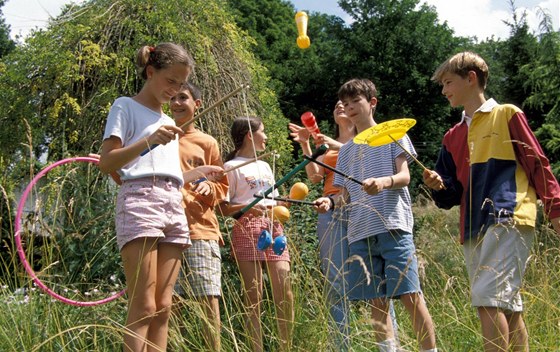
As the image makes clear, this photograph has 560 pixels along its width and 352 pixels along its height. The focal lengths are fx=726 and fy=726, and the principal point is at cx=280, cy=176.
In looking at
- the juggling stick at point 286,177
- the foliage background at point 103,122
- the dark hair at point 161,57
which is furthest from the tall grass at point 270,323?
the dark hair at point 161,57

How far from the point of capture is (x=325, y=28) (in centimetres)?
2073

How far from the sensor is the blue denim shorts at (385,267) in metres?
2.46

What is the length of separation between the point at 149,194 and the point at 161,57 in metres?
0.46

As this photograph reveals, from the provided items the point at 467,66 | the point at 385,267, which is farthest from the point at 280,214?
the point at 467,66

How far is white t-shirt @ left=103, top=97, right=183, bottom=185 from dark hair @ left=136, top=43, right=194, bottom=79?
139 mm

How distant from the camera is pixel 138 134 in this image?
2.27 m

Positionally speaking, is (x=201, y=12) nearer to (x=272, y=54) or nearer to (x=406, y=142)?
(x=406, y=142)

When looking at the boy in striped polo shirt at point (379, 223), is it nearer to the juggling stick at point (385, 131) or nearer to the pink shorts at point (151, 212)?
the juggling stick at point (385, 131)

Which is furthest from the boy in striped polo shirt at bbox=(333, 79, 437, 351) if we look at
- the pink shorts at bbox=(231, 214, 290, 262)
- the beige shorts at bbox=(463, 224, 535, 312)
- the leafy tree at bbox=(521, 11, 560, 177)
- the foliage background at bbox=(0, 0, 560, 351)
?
the leafy tree at bbox=(521, 11, 560, 177)

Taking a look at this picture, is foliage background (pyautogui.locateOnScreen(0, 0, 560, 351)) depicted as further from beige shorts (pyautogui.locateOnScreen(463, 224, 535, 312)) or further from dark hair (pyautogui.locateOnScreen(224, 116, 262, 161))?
dark hair (pyautogui.locateOnScreen(224, 116, 262, 161))

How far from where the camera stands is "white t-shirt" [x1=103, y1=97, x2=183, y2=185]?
2.22 meters

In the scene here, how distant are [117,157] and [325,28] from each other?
19.1 meters

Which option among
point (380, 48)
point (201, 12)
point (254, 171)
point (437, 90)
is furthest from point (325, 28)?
point (254, 171)

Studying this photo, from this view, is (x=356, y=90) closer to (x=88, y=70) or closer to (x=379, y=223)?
(x=379, y=223)
